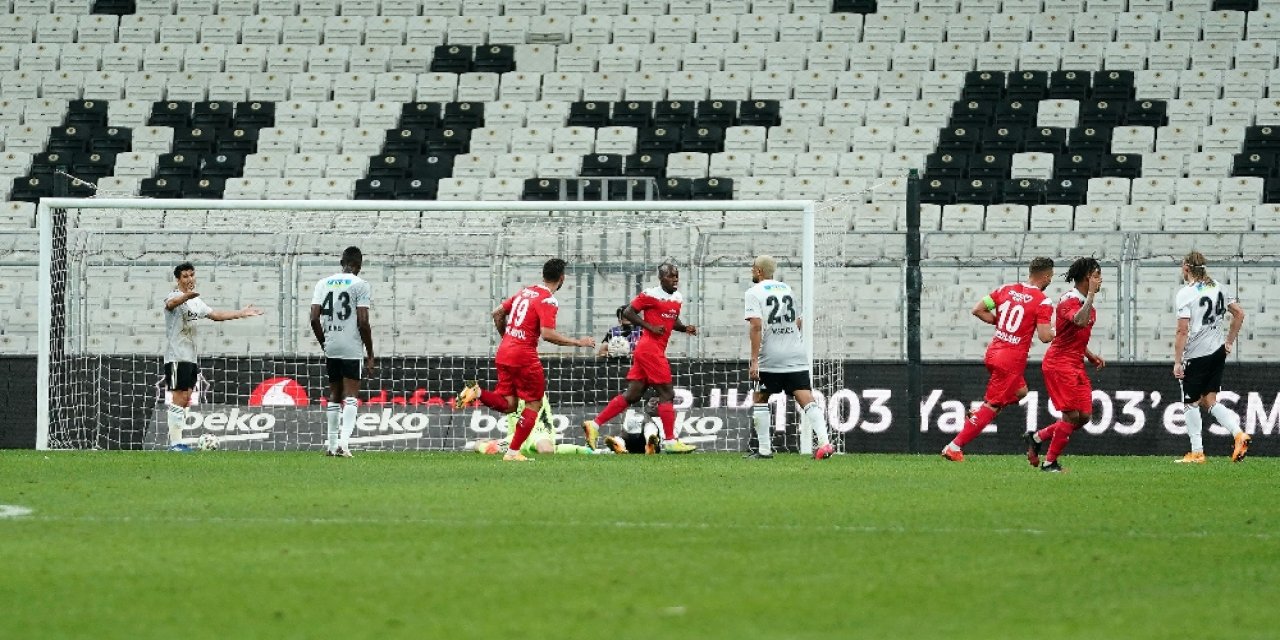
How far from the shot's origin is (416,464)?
51.9 ft

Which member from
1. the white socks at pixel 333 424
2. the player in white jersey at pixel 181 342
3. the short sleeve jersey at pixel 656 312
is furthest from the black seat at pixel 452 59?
the white socks at pixel 333 424

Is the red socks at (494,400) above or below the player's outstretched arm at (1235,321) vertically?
below

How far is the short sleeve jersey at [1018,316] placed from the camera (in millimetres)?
16531

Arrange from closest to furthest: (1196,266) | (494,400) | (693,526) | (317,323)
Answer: (693,526) < (494,400) < (1196,266) < (317,323)

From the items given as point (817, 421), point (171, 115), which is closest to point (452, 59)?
point (171, 115)

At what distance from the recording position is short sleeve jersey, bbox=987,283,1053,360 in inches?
651

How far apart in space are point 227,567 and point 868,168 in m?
21.8

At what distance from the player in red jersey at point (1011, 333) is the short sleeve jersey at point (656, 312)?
3.09 metres

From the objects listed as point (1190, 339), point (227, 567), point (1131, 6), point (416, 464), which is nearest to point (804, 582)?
point (227, 567)

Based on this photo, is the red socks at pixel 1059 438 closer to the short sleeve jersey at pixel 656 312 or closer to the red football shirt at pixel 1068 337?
the red football shirt at pixel 1068 337

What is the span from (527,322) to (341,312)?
2.05 metres

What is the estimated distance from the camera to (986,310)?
17.2 meters

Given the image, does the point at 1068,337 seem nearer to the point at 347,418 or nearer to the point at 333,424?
the point at 347,418

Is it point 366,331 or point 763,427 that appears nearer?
point 366,331
